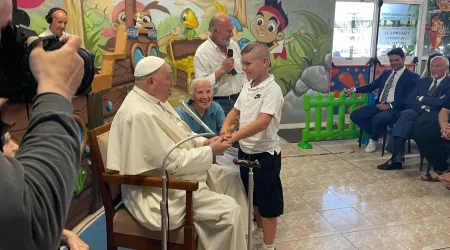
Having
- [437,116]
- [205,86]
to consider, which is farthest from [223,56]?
[437,116]

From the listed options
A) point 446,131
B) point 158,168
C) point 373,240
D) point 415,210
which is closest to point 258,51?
point 158,168

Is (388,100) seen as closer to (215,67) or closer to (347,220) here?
(347,220)

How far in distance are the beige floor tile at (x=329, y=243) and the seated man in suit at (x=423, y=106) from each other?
190cm

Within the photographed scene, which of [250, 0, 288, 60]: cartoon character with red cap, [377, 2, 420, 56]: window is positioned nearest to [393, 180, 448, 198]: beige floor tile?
[250, 0, 288, 60]: cartoon character with red cap

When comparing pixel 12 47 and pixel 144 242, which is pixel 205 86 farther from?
pixel 12 47

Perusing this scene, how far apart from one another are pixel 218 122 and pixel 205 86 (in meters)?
0.33

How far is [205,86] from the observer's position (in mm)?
2986

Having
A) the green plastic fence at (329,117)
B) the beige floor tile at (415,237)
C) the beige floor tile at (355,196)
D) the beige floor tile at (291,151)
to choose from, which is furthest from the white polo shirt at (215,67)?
the green plastic fence at (329,117)

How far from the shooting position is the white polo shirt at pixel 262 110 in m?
2.43

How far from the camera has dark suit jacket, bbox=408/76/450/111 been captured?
4.37 m

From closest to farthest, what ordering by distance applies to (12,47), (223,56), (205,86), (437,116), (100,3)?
(12,47)
(205,86)
(223,56)
(437,116)
(100,3)

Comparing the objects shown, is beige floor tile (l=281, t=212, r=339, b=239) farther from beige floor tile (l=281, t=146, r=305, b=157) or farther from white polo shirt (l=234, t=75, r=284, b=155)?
beige floor tile (l=281, t=146, r=305, b=157)

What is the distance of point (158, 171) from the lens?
215 centimetres

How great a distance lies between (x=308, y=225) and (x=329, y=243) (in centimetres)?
30
